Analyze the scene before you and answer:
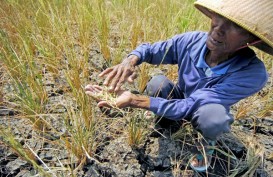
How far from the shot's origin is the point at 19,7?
2.10 metres

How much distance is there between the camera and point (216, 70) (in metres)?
1.30

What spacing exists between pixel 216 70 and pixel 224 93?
139 mm

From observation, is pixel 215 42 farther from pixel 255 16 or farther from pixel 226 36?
pixel 255 16

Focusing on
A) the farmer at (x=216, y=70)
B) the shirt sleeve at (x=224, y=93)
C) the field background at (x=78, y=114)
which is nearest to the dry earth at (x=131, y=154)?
the field background at (x=78, y=114)

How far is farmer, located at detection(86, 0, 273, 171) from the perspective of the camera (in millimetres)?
1081

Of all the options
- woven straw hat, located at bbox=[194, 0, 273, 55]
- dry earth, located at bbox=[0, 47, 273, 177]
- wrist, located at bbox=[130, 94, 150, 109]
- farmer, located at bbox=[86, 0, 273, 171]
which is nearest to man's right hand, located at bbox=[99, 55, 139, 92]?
farmer, located at bbox=[86, 0, 273, 171]

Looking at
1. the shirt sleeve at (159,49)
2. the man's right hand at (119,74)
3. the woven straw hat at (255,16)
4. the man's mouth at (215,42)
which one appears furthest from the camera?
the shirt sleeve at (159,49)

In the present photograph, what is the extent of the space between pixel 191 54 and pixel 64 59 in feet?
2.94

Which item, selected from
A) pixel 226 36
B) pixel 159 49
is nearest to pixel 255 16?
pixel 226 36

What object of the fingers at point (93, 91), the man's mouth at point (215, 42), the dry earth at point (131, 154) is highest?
the man's mouth at point (215, 42)

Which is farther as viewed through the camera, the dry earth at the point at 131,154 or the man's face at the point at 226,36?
the dry earth at the point at 131,154

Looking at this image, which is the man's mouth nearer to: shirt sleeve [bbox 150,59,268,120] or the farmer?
the farmer

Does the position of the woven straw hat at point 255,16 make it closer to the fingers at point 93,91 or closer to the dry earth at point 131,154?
the dry earth at point 131,154

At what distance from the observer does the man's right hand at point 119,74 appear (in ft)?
4.32
